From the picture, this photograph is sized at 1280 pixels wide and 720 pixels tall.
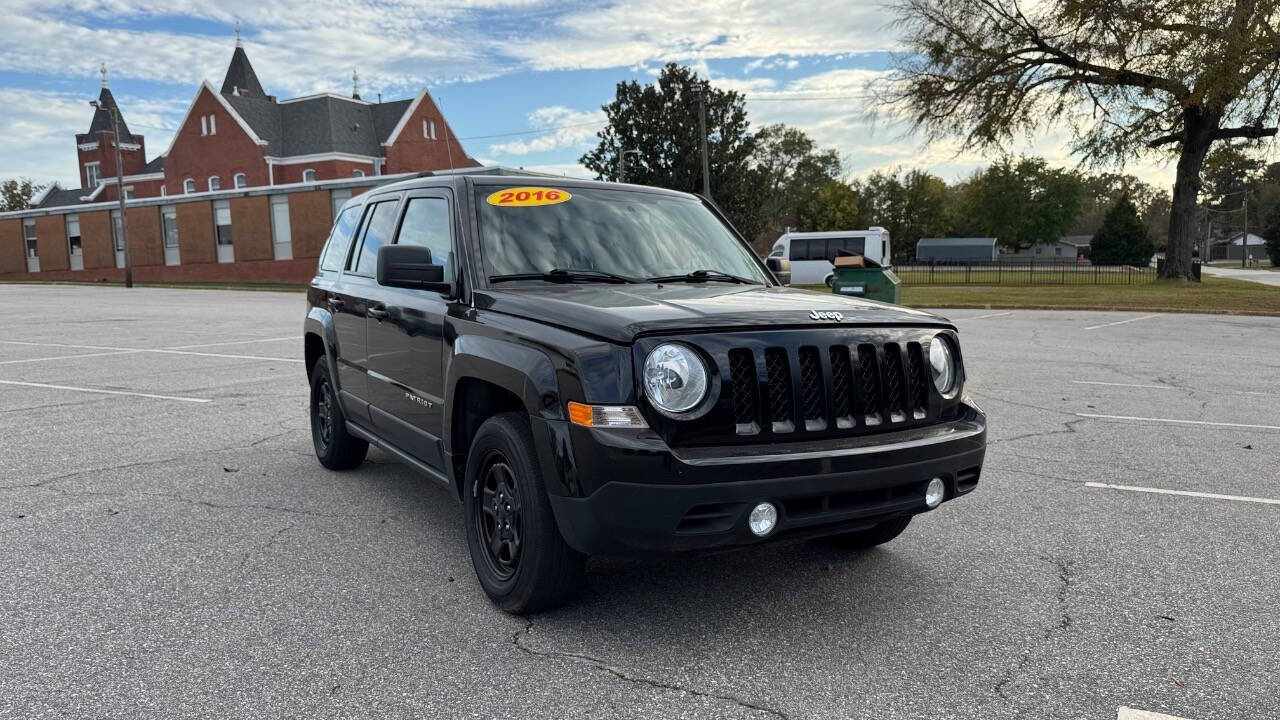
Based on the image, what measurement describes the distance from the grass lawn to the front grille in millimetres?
22848

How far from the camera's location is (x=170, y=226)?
163 ft

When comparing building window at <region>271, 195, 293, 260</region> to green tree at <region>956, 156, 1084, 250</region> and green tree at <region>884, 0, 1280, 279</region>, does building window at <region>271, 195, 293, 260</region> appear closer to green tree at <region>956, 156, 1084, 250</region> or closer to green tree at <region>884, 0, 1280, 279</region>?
green tree at <region>884, 0, 1280, 279</region>

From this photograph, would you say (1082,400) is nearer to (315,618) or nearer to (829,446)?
(829,446)

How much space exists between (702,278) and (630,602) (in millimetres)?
1611

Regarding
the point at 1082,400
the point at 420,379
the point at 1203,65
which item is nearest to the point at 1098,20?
the point at 1203,65

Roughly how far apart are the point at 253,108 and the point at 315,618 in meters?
70.7

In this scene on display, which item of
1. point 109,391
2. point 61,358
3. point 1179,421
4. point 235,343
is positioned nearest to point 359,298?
point 109,391

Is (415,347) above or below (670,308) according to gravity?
below

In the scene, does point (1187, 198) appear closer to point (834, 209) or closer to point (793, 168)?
point (834, 209)

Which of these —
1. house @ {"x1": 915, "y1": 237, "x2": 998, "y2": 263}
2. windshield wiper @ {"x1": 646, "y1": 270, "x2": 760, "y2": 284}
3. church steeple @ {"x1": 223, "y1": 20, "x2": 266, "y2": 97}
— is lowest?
windshield wiper @ {"x1": 646, "y1": 270, "x2": 760, "y2": 284}

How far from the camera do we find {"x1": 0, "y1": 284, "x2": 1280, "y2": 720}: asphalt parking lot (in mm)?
3041

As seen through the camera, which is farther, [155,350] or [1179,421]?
[155,350]

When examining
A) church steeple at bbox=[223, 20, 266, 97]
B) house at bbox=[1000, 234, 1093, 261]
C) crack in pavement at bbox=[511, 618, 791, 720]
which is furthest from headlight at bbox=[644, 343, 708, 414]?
house at bbox=[1000, 234, 1093, 261]

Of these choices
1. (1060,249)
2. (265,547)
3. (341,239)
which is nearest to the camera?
(265,547)
